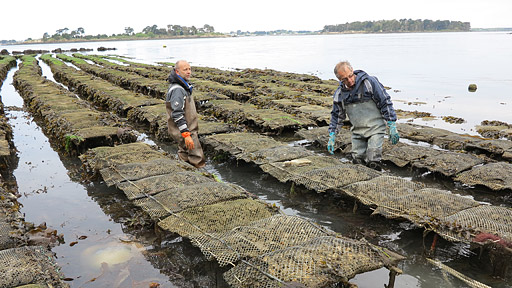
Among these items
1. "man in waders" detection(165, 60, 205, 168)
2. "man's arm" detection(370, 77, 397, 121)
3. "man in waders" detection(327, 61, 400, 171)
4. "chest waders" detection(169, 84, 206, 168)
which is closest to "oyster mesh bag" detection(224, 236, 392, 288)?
"man's arm" detection(370, 77, 397, 121)

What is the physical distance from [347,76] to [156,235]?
420 centimetres

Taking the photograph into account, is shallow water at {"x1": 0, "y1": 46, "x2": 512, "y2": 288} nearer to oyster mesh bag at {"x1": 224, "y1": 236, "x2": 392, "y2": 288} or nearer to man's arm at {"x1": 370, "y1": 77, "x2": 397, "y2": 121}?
oyster mesh bag at {"x1": 224, "y1": 236, "x2": 392, "y2": 288}

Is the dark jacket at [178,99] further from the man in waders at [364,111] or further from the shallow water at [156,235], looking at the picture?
the man in waders at [364,111]

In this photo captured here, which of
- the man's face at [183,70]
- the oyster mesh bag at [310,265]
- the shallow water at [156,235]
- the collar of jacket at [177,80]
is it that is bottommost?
the shallow water at [156,235]

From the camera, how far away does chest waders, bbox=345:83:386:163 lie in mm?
7270

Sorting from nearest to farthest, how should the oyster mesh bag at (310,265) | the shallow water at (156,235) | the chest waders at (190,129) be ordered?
the oyster mesh bag at (310,265) < the shallow water at (156,235) < the chest waders at (190,129)

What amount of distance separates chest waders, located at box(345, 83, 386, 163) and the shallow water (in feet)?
3.78

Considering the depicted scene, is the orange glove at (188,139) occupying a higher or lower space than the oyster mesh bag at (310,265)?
higher

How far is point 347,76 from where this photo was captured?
22.8 feet

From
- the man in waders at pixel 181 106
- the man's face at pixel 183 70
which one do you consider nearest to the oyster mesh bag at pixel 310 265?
the man in waders at pixel 181 106

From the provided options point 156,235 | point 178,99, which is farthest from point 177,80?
point 156,235

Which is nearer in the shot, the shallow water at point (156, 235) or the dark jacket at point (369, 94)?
the shallow water at point (156, 235)

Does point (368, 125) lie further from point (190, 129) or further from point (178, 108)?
point (178, 108)

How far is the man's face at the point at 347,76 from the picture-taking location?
6910mm
